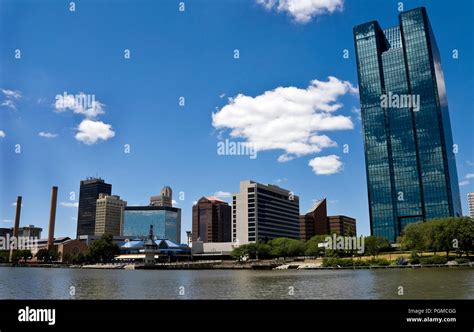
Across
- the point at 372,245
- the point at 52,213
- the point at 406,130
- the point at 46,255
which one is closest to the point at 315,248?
the point at 372,245

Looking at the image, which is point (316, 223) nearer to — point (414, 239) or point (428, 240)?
point (414, 239)

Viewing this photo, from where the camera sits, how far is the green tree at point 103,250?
132250 millimetres

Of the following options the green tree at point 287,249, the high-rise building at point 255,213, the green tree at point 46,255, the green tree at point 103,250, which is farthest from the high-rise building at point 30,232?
the green tree at point 287,249

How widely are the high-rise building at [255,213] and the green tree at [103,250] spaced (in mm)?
40700

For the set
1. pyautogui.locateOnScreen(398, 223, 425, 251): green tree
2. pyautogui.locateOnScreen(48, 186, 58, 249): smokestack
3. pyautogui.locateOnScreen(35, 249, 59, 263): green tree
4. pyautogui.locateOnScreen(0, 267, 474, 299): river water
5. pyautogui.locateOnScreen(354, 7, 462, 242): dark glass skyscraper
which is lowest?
pyautogui.locateOnScreen(0, 267, 474, 299): river water

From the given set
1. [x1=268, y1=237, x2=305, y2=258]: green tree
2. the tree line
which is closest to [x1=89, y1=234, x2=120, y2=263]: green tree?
the tree line

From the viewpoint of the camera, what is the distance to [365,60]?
13288 centimetres

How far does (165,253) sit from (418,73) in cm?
9684

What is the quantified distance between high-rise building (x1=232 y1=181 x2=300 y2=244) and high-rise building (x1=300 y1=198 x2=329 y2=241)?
30.1 m

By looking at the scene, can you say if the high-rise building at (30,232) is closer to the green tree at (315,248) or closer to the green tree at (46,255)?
→ the green tree at (46,255)

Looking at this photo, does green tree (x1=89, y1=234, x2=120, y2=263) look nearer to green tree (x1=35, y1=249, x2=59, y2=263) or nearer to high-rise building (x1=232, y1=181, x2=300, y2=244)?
green tree (x1=35, y1=249, x2=59, y2=263)

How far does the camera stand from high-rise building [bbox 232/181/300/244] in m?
143

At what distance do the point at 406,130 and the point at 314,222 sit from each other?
77.8 metres

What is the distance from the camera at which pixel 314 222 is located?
190m
